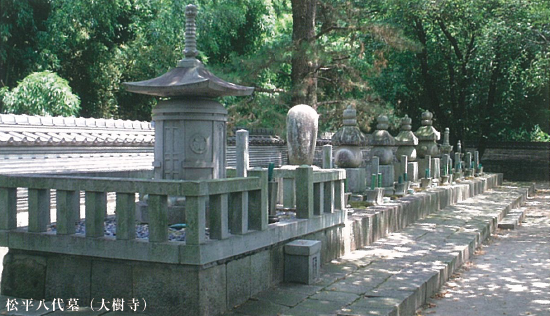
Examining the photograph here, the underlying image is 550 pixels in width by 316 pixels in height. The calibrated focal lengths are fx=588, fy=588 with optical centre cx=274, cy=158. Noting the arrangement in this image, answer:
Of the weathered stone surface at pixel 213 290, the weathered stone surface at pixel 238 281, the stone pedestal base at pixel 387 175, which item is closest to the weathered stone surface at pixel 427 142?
the stone pedestal base at pixel 387 175

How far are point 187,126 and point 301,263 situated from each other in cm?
213

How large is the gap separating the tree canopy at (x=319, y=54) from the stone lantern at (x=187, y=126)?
7677 mm

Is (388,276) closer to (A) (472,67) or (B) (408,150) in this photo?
(B) (408,150)

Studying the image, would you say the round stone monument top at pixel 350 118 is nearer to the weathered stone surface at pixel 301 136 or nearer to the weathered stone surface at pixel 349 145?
the weathered stone surface at pixel 349 145

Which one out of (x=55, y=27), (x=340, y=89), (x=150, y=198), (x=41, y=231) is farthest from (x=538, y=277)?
(x=55, y=27)

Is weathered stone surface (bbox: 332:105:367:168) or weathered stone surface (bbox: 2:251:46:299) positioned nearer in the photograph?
weathered stone surface (bbox: 2:251:46:299)

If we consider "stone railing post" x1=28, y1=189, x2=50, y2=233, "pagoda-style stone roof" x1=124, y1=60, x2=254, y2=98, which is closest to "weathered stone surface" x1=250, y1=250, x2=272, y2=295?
"pagoda-style stone roof" x1=124, y1=60, x2=254, y2=98

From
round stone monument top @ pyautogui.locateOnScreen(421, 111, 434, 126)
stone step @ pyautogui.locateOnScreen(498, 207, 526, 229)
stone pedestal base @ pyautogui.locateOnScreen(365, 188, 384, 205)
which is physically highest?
round stone monument top @ pyautogui.locateOnScreen(421, 111, 434, 126)

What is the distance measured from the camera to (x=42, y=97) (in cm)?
1731

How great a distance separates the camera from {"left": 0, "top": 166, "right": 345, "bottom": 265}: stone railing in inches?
204

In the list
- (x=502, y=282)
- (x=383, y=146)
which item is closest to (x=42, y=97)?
(x=383, y=146)

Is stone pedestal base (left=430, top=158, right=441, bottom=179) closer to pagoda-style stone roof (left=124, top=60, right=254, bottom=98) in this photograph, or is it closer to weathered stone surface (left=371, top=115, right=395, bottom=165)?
weathered stone surface (left=371, top=115, right=395, bottom=165)

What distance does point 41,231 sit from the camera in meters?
5.87

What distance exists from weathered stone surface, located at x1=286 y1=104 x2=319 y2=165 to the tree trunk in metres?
5.57
